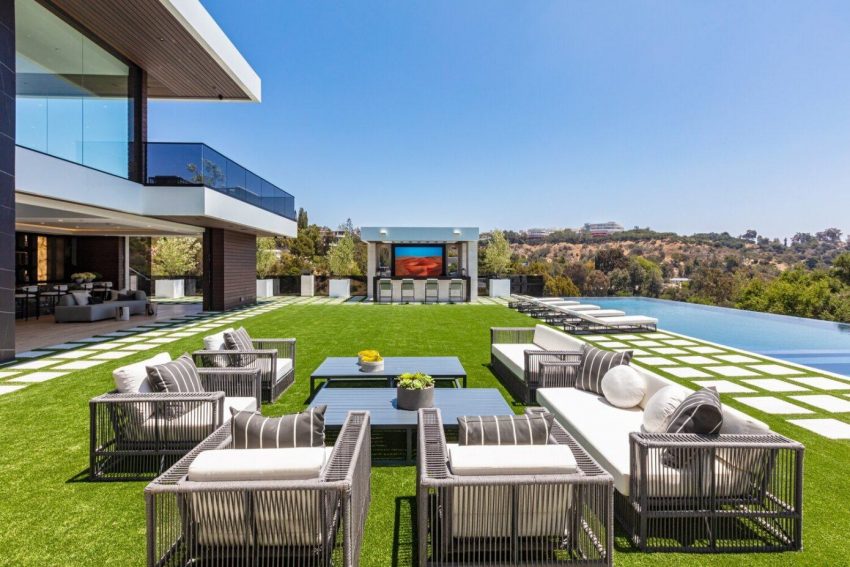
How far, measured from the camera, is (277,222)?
1709 cm

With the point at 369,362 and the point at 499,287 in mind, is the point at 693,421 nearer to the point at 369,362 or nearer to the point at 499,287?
the point at 369,362

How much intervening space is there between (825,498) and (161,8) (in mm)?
11425

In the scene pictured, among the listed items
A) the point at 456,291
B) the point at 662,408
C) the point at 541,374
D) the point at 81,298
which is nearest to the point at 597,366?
the point at 541,374

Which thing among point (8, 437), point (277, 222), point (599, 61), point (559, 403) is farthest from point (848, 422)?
point (599, 61)

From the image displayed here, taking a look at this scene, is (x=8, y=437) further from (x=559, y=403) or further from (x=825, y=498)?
(x=825, y=498)

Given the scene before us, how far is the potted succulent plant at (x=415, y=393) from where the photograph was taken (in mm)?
4031

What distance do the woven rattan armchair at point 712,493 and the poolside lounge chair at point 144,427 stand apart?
2.94 metres

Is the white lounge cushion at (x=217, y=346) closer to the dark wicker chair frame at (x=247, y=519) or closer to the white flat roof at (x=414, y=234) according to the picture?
the dark wicker chair frame at (x=247, y=519)

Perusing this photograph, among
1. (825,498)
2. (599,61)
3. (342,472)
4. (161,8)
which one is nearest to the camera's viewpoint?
(342,472)

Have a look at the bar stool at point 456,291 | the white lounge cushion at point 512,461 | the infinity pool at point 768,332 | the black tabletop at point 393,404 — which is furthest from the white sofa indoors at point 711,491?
the bar stool at point 456,291

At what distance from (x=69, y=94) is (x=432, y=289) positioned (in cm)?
1342

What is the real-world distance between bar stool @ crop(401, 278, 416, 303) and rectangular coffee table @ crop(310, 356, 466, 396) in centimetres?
1364

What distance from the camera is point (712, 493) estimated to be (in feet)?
8.72

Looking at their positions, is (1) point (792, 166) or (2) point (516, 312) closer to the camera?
(2) point (516, 312)
